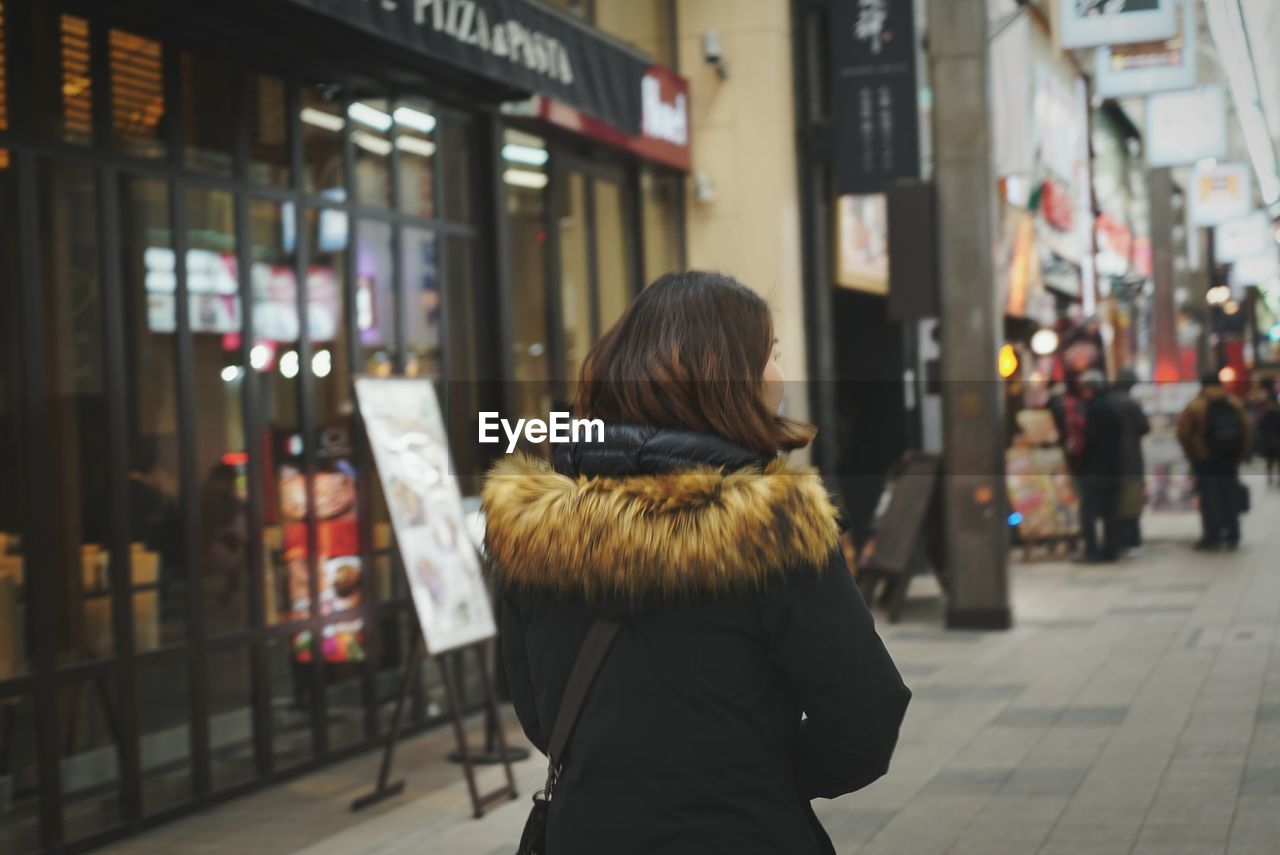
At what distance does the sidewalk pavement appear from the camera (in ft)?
21.1

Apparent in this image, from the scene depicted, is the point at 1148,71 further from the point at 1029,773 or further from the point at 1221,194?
the point at 1029,773

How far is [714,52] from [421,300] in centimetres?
546

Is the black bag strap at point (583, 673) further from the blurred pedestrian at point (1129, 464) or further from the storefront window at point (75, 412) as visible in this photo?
the blurred pedestrian at point (1129, 464)

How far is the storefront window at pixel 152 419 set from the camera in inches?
282

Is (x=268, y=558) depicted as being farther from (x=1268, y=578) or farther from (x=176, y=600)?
(x=1268, y=578)

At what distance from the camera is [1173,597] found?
14266 mm

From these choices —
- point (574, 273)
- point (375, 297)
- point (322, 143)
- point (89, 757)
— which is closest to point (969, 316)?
point (574, 273)

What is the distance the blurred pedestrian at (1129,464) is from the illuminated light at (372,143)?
34.4 feet

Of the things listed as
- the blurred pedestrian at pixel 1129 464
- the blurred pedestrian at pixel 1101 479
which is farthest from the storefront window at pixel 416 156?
the blurred pedestrian at pixel 1101 479

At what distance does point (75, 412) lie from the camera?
684 centimetres

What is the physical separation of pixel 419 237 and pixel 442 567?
2.65 m

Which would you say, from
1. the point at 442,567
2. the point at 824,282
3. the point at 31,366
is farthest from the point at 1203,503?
the point at 31,366

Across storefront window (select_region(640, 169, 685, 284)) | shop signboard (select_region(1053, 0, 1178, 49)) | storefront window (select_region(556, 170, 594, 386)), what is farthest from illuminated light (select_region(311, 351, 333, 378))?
shop signboard (select_region(1053, 0, 1178, 49))

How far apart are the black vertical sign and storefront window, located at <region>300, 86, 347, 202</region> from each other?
20.5 feet
